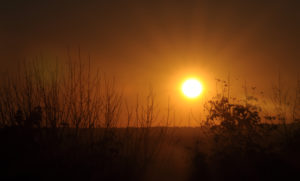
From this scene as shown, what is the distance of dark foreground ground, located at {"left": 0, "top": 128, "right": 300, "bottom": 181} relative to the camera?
26.0 feet

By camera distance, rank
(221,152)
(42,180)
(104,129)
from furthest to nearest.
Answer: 1. (221,152)
2. (104,129)
3. (42,180)

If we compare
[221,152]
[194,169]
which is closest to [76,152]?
[194,169]

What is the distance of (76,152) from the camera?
8070 millimetres

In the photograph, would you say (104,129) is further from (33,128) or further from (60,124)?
(33,128)

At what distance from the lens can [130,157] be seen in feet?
27.8

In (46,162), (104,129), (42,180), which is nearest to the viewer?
(42,180)

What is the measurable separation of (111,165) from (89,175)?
2.29 feet

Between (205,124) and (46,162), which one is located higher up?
(205,124)

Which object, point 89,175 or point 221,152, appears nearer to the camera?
point 89,175

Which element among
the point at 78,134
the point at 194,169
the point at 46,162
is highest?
the point at 78,134

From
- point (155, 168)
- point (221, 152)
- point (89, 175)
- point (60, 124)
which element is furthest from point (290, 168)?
point (60, 124)

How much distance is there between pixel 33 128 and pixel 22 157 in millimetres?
853

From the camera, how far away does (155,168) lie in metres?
8.76

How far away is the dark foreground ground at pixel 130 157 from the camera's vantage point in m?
7.92
